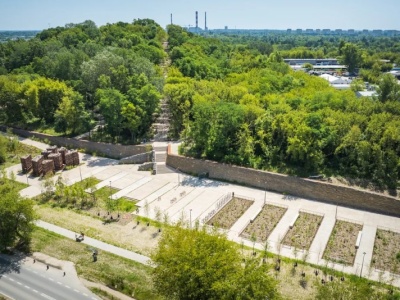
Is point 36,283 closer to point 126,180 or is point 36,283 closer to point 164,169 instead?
point 126,180

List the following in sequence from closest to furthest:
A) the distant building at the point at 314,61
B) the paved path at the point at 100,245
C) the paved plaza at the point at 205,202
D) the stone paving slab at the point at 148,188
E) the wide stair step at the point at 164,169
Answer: the paved path at the point at 100,245
the paved plaza at the point at 205,202
the stone paving slab at the point at 148,188
the wide stair step at the point at 164,169
the distant building at the point at 314,61

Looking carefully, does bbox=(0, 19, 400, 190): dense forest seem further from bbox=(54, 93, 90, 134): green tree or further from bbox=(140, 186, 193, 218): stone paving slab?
bbox=(140, 186, 193, 218): stone paving slab

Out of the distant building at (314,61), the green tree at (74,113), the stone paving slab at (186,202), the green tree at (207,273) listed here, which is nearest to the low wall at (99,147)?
the green tree at (74,113)

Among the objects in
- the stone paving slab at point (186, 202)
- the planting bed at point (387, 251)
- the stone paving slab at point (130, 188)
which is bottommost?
the planting bed at point (387, 251)

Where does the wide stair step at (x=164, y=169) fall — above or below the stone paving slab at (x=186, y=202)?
above

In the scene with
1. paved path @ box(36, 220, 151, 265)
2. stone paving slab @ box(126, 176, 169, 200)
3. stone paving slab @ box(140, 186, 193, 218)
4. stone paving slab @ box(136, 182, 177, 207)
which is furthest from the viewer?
stone paving slab @ box(126, 176, 169, 200)

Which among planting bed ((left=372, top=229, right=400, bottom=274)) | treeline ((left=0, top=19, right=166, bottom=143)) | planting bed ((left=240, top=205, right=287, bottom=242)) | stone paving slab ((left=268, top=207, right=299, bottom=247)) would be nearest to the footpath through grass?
planting bed ((left=240, top=205, right=287, bottom=242))

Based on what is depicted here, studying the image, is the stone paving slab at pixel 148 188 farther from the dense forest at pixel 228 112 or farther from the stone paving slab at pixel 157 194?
the dense forest at pixel 228 112
